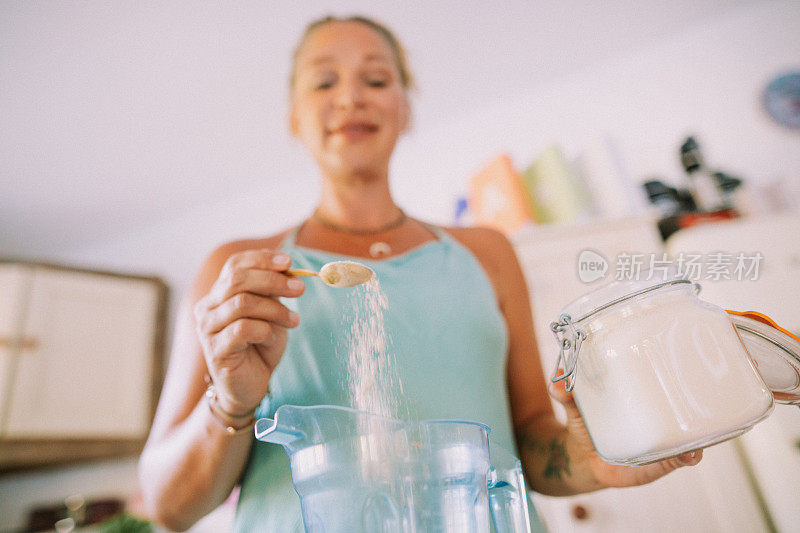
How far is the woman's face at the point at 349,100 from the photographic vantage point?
62cm

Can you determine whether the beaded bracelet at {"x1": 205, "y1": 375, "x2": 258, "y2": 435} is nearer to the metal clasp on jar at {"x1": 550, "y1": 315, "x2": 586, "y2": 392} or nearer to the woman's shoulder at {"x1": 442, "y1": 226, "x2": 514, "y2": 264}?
the metal clasp on jar at {"x1": 550, "y1": 315, "x2": 586, "y2": 392}

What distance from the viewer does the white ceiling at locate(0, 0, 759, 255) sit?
1401 millimetres

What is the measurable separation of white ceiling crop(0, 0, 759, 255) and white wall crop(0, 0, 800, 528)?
2.2 inches

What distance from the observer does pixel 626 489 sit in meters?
0.81

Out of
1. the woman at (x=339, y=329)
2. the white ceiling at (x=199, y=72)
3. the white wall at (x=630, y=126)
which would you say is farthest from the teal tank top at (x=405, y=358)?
the white ceiling at (x=199, y=72)

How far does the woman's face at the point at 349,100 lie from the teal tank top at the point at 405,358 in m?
0.14

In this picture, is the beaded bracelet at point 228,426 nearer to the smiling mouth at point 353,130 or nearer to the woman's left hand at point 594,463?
the woman's left hand at point 594,463

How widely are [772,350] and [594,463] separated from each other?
6.4 inches

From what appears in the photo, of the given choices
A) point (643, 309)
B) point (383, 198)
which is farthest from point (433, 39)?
point (643, 309)

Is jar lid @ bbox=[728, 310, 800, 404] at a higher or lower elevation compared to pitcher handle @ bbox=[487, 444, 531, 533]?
higher

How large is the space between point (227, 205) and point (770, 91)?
192 cm

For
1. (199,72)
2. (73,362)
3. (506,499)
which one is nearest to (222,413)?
(506,499)

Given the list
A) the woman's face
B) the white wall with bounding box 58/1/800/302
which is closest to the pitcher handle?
the woman's face

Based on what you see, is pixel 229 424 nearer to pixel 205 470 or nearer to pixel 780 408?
pixel 205 470
